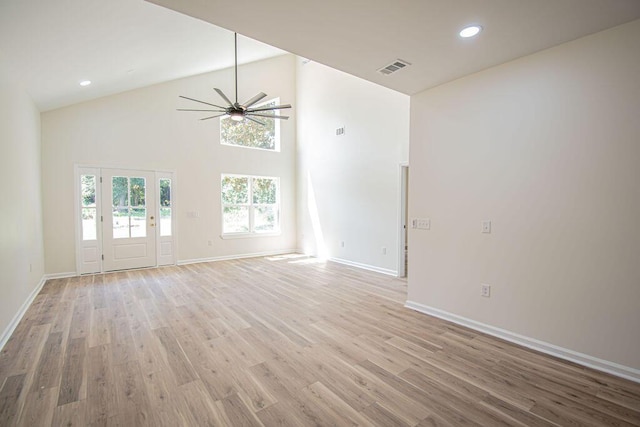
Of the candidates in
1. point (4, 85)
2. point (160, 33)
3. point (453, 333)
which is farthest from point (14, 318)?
point (453, 333)

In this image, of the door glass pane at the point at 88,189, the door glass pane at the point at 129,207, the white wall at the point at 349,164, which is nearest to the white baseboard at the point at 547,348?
the white wall at the point at 349,164

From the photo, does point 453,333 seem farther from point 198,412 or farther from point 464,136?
point 198,412

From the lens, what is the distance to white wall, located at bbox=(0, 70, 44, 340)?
119 inches

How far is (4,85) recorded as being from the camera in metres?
3.11

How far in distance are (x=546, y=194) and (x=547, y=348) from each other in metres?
1.39

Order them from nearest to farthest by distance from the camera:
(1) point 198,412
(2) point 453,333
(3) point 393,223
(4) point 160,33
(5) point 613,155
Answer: (1) point 198,412, (5) point 613,155, (2) point 453,333, (4) point 160,33, (3) point 393,223

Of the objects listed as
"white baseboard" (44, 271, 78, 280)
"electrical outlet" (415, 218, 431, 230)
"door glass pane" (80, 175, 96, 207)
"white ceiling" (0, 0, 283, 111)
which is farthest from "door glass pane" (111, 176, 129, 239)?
"electrical outlet" (415, 218, 431, 230)

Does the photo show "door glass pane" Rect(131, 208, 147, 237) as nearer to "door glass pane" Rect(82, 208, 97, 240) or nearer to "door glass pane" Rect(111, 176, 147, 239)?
"door glass pane" Rect(111, 176, 147, 239)

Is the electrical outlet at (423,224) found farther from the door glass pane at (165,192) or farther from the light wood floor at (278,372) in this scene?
the door glass pane at (165,192)

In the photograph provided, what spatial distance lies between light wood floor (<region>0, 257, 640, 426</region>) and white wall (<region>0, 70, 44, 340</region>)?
1.43 feet

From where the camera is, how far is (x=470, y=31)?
225cm

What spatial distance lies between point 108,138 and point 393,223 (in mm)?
5779

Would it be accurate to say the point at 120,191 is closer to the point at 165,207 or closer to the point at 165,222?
the point at 165,207

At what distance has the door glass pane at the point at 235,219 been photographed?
285 inches
